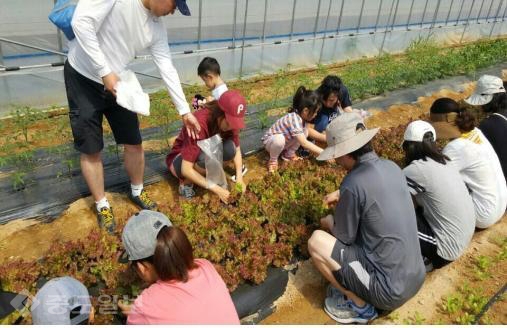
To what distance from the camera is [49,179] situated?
380 cm

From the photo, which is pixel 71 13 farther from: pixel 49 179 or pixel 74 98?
pixel 49 179

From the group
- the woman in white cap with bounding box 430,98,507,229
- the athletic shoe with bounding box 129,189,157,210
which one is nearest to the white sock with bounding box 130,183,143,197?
the athletic shoe with bounding box 129,189,157,210

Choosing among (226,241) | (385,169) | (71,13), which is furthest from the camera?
(226,241)

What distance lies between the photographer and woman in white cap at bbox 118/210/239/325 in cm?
183

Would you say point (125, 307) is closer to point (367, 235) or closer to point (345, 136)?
point (367, 235)

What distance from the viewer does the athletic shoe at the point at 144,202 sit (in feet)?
11.6

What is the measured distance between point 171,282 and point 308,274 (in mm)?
1549

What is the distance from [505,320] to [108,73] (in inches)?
135

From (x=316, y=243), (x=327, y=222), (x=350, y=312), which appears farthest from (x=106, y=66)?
(x=350, y=312)

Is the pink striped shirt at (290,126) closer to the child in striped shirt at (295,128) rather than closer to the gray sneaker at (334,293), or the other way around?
the child in striped shirt at (295,128)

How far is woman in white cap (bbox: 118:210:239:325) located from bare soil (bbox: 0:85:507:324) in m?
1.09

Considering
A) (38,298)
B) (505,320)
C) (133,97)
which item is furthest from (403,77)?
(38,298)

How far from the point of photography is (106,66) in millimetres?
2621

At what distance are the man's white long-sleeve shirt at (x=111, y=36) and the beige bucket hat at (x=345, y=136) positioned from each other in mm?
1294
